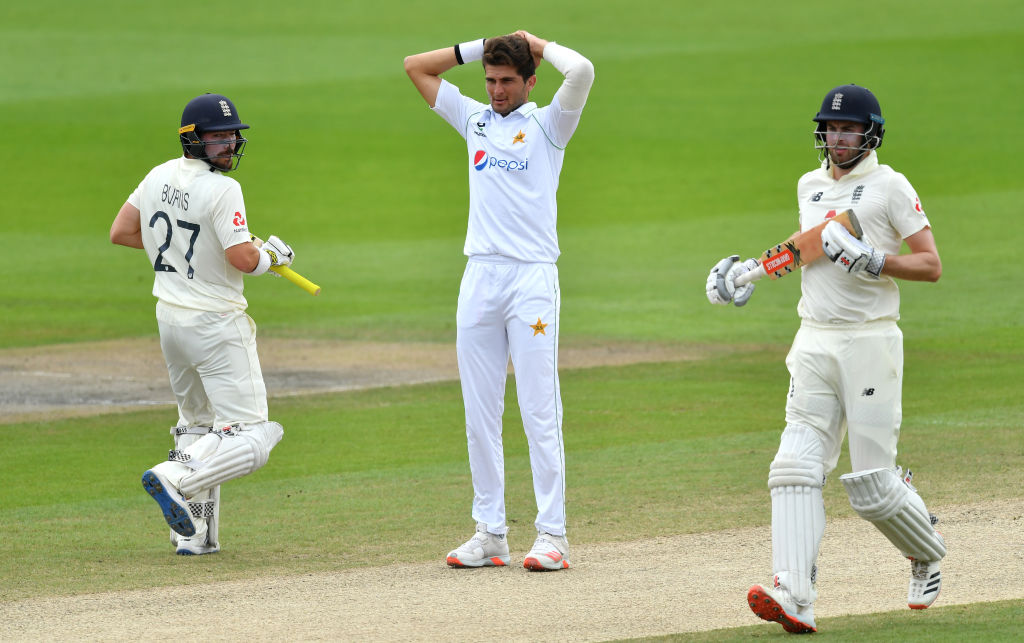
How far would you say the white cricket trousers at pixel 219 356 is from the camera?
780cm

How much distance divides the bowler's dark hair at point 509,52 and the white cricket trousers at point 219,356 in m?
1.79

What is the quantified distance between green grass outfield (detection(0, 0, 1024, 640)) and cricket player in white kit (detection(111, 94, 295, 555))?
49 cm

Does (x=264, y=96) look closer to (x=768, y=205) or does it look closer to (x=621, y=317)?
(x=768, y=205)

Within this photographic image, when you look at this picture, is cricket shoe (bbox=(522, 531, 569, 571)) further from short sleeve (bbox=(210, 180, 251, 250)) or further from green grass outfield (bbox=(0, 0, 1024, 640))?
short sleeve (bbox=(210, 180, 251, 250))

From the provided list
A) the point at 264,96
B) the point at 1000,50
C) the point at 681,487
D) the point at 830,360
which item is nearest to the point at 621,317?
the point at 681,487

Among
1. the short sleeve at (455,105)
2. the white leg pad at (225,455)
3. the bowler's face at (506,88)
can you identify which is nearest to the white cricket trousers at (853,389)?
the bowler's face at (506,88)

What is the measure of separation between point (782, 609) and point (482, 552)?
6.17ft

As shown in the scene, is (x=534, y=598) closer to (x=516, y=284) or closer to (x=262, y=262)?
(x=516, y=284)

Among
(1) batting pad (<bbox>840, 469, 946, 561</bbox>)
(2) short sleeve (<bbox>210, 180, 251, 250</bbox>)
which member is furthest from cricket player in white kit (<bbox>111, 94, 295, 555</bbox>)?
(1) batting pad (<bbox>840, 469, 946, 561</bbox>)

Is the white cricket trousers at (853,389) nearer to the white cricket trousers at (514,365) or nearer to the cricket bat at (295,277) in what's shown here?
the white cricket trousers at (514,365)

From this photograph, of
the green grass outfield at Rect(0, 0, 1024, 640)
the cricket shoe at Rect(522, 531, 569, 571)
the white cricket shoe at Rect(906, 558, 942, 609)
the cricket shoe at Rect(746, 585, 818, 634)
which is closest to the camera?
the cricket shoe at Rect(746, 585, 818, 634)

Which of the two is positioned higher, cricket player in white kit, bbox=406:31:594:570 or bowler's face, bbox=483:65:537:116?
bowler's face, bbox=483:65:537:116

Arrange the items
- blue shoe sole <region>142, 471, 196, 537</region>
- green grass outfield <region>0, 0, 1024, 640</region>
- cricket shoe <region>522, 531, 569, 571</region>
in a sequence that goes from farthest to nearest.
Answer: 1. green grass outfield <region>0, 0, 1024, 640</region>
2. blue shoe sole <region>142, 471, 196, 537</region>
3. cricket shoe <region>522, 531, 569, 571</region>

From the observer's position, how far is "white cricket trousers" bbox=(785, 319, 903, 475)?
20.8ft
